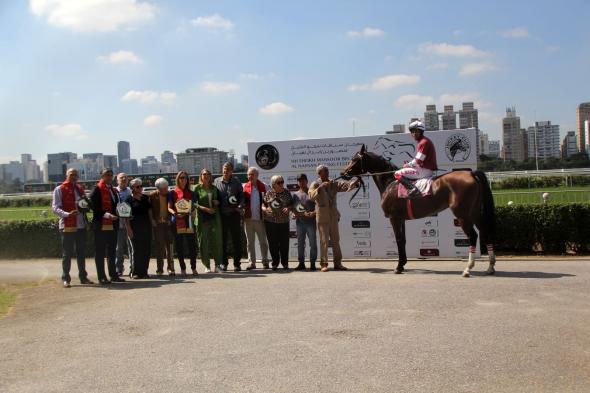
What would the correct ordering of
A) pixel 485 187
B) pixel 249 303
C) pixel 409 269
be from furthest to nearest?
pixel 409 269
pixel 485 187
pixel 249 303

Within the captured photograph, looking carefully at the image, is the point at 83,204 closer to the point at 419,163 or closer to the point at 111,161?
the point at 419,163

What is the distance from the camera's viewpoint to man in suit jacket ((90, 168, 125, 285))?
34.3 feet

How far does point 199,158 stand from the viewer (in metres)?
82.6

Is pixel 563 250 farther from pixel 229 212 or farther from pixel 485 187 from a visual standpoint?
pixel 229 212

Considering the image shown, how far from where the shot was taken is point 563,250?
44.9 ft

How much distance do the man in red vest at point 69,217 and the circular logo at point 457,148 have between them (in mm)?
7706

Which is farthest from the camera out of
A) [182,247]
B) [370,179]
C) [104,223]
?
[370,179]

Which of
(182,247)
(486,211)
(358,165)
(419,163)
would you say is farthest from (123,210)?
(486,211)

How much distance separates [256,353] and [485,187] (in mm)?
5928

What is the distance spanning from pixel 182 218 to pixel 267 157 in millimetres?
3509

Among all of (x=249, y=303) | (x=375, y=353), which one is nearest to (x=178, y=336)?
(x=249, y=303)

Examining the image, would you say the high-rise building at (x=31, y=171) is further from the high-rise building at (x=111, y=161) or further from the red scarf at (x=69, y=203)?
the red scarf at (x=69, y=203)

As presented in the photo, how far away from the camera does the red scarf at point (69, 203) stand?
404 inches

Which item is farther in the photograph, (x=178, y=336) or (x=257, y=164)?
(x=257, y=164)
